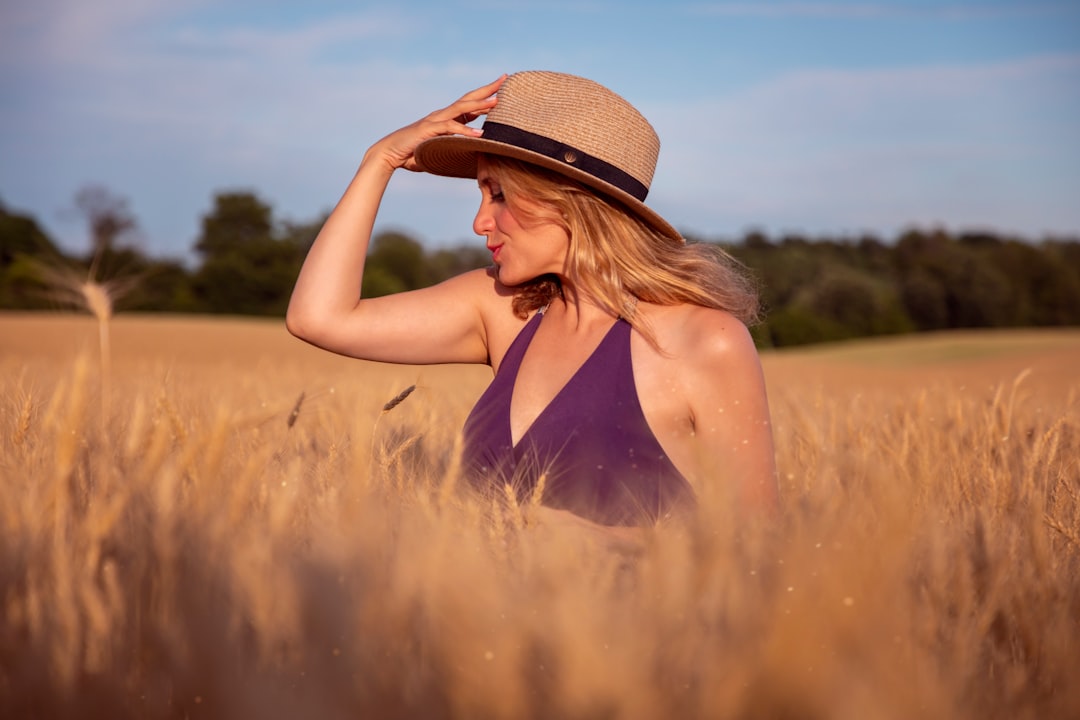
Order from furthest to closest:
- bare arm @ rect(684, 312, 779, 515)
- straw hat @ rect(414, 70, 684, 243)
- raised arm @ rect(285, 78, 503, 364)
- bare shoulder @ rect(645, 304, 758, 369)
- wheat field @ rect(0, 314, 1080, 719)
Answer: raised arm @ rect(285, 78, 503, 364)
straw hat @ rect(414, 70, 684, 243)
bare shoulder @ rect(645, 304, 758, 369)
bare arm @ rect(684, 312, 779, 515)
wheat field @ rect(0, 314, 1080, 719)

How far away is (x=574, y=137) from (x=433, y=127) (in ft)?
1.34

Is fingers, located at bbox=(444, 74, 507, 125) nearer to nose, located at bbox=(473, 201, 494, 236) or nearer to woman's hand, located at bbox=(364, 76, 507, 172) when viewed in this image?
A: woman's hand, located at bbox=(364, 76, 507, 172)

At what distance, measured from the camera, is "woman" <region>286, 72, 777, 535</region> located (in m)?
2.10

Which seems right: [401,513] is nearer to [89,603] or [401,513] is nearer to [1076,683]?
[89,603]

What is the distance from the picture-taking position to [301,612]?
921 millimetres

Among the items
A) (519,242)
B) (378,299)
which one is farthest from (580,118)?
(378,299)

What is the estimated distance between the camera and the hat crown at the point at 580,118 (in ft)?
7.32

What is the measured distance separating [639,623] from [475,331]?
1785mm

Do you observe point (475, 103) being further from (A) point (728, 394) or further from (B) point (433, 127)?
(A) point (728, 394)

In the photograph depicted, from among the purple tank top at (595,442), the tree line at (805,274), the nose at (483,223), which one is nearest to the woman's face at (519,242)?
the nose at (483,223)

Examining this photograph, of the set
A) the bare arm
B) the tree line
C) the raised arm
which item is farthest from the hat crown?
the tree line

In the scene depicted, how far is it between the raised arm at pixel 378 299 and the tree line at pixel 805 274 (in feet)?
129

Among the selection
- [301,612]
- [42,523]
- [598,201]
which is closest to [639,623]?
[301,612]

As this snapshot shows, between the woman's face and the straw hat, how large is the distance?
124mm
